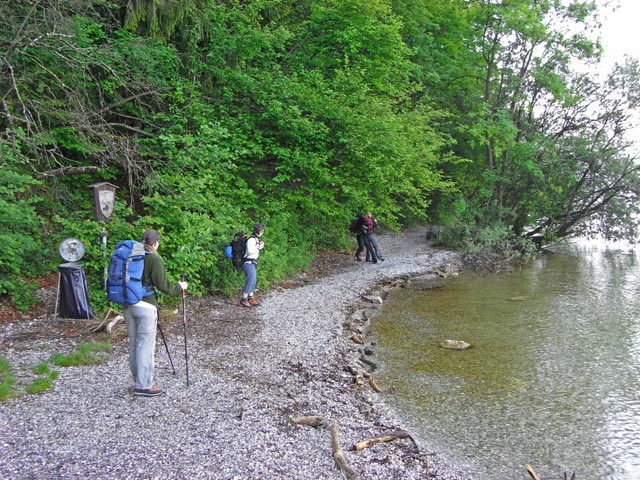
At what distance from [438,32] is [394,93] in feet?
34.1

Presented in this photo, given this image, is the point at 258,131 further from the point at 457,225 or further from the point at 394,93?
the point at 457,225

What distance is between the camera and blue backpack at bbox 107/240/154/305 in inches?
211

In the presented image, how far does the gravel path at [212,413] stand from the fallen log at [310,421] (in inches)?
2.7

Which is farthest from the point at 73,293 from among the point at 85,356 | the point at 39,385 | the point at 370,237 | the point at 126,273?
the point at 370,237

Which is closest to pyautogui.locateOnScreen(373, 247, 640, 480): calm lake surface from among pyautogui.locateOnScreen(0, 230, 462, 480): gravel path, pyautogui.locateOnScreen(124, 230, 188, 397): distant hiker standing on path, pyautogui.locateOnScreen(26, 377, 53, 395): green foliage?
pyautogui.locateOnScreen(0, 230, 462, 480): gravel path

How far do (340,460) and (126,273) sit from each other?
2.98 meters

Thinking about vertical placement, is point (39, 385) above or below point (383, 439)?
above

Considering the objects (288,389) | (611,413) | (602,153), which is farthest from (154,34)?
(602,153)

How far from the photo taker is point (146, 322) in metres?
5.60

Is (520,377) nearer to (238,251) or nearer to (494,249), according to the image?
(238,251)

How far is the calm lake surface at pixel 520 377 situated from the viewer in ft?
18.1

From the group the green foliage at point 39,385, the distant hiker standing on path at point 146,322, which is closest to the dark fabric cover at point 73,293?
the green foliage at point 39,385

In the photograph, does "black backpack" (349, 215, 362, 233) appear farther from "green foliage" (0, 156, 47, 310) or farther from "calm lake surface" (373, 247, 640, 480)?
"green foliage" (0, 156, 47, 310)

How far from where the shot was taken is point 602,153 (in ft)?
68.6
